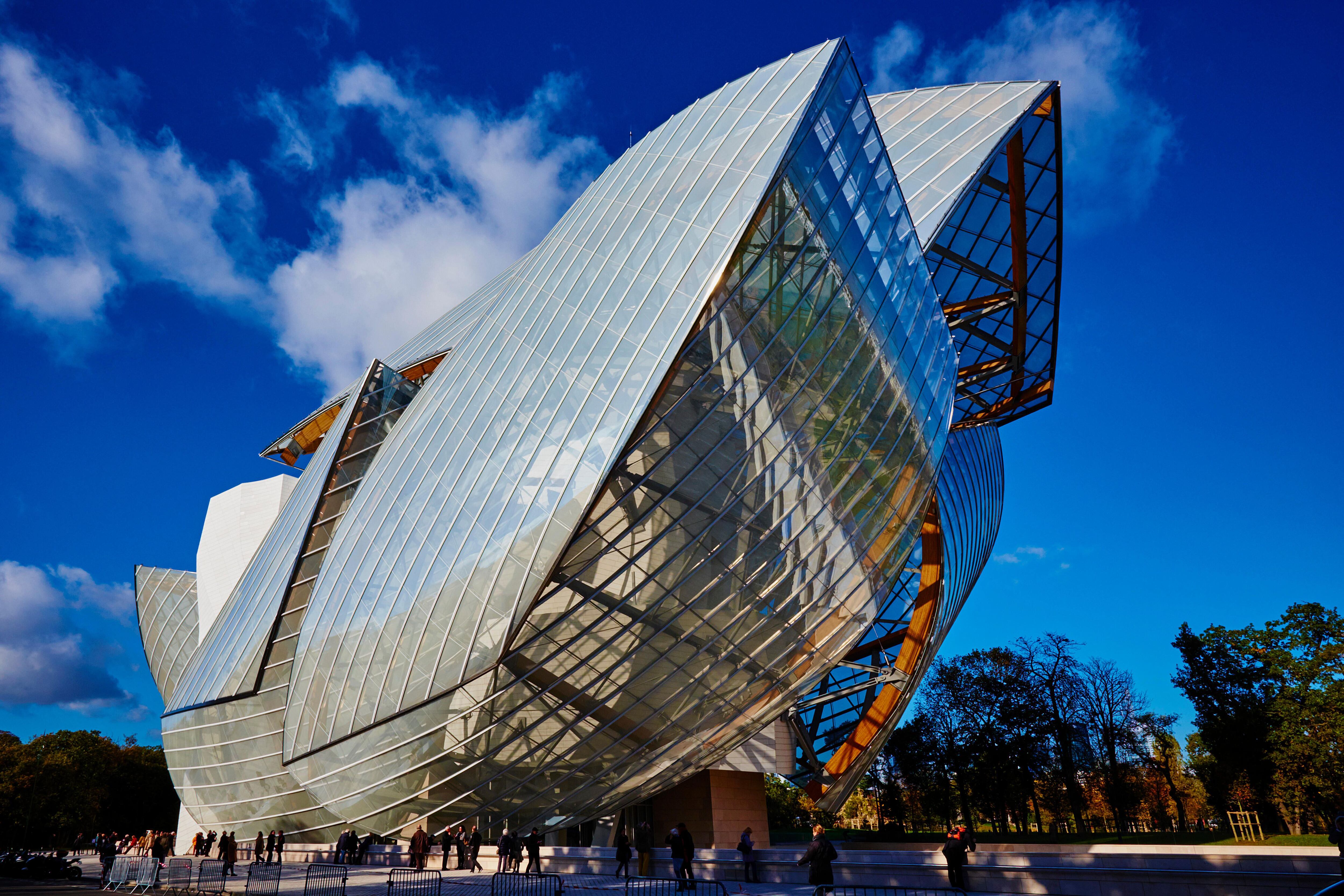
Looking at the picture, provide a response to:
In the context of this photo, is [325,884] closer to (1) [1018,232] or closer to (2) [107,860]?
(2) [107,860]

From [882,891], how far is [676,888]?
397 cm

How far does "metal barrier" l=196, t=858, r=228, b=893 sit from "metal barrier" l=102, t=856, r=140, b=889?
5.34 ft

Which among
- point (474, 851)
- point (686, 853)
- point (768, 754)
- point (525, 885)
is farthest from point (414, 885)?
point (768, 754)

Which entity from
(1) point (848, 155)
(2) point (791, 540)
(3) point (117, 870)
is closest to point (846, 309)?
(1) point (848, 155)

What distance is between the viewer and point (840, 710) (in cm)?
4203

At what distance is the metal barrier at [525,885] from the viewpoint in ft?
48.1

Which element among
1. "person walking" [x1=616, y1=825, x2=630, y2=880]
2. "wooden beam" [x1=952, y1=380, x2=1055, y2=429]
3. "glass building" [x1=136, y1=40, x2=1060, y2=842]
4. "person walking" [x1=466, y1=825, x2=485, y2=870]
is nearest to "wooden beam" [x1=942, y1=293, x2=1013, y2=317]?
"glass building" [x1=136, y1=40, x2=1060, y2=842]

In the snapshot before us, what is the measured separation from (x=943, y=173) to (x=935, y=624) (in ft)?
66.5

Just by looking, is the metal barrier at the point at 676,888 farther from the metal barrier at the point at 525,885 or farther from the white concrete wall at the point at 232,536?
the white concrete wall at the point at 232,536

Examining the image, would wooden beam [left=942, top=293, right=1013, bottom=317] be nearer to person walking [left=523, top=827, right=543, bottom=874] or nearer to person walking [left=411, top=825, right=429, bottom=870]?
person walking [left=523, top=827, right=543, bottom=874]

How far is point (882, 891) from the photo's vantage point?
49.1ft

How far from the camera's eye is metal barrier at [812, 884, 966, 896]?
11562mm

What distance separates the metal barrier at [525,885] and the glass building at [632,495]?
511 cm

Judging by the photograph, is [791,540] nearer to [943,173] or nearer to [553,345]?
[553,345]
